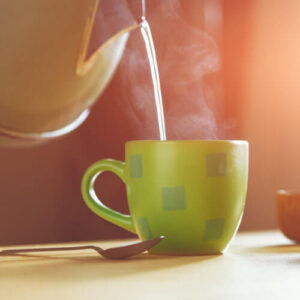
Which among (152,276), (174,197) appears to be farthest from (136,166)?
(152,276)

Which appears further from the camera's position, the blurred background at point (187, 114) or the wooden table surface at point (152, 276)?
the blurred background at point (187, 114)

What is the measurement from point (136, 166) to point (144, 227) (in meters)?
0.07

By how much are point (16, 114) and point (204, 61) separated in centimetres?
38

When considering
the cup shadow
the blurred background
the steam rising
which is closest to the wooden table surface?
the cup shadow

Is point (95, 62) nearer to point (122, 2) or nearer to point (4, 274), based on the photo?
point (122, 2)

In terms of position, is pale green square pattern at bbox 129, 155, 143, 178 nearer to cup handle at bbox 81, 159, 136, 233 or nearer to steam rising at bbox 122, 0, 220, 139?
cup handle at bbox 81, 159, 136, 233

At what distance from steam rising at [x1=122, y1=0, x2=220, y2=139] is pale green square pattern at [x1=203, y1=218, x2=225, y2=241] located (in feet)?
1.03

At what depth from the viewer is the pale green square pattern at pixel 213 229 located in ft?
1.80

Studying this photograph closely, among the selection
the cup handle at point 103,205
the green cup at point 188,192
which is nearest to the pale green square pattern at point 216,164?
the green cup at point 188,192

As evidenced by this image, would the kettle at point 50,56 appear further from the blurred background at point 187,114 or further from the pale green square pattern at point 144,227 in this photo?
the pale green square pattern at point 144,227

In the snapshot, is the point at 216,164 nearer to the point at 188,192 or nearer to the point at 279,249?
the point at 188,192

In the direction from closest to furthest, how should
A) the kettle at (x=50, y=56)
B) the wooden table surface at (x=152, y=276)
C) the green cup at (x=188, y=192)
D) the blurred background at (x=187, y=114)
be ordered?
the wooden table surface at (x=152, y=276) < the green cup at (x=188, y=192) < the kettle at (x=50, y=56) < the blurred background at (x=187, y=114)

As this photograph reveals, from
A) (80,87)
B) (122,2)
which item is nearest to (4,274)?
(80,87)

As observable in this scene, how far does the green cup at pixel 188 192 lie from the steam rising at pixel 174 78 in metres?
0.28
